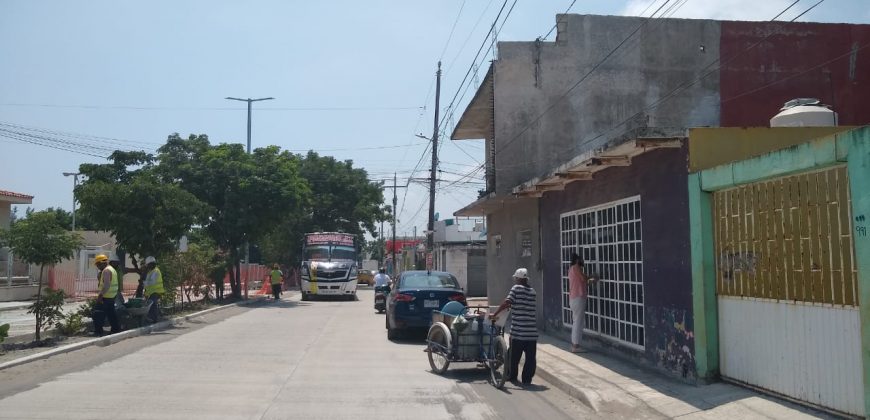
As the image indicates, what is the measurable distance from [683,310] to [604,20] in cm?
1317

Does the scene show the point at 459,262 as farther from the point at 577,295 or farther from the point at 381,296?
the point at 577,295

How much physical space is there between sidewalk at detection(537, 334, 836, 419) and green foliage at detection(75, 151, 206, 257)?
10.9m

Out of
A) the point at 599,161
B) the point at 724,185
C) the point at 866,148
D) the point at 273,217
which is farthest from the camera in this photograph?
the point at 273,217

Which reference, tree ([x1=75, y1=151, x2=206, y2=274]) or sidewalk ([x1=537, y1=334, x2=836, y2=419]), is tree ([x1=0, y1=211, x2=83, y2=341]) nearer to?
tree ([x1=75, y1=151, x2=206, y2=274])

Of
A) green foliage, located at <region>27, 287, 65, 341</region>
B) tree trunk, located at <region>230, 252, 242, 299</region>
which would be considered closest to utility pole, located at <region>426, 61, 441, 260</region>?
tree trunk, located at <region>230, 252, 242, 299</region>

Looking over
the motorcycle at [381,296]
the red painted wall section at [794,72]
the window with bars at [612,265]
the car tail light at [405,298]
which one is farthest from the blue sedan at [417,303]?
the red painted wall section at [794,72]

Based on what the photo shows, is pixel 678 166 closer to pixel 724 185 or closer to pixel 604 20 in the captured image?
pixel 724 185

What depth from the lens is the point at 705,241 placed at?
866 cm

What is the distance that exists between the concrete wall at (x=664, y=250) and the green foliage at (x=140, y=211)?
11326 millimetres

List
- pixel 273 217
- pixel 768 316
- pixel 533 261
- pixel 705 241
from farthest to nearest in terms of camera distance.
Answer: pixel 273 217 < pixel 533 261 < pixel 705 241 < pixel 768 316

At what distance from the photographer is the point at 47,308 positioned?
1346 centimetres

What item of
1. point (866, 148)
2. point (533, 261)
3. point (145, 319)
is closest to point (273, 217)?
point (145, 319)

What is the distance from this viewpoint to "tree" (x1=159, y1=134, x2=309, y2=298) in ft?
94.8

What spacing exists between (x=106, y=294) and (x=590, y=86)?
13.5 m
